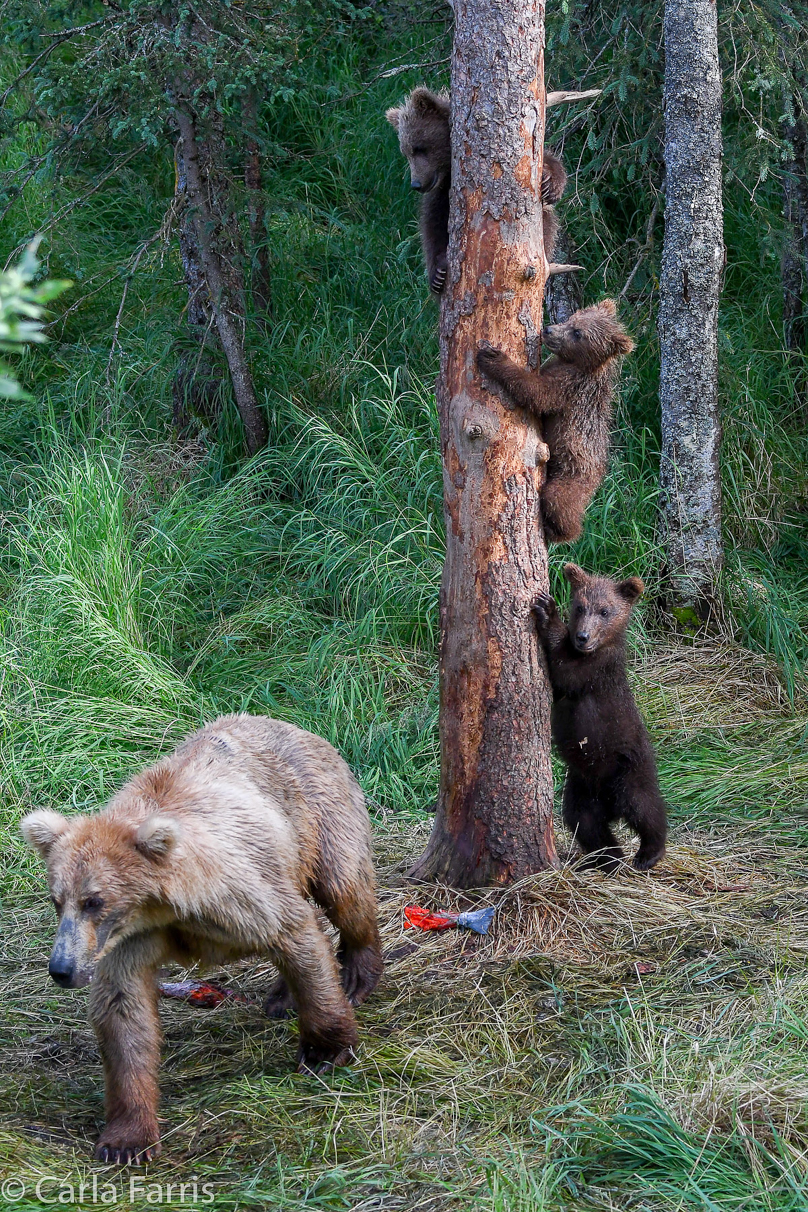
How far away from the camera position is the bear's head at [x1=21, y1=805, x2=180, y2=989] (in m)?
3.13

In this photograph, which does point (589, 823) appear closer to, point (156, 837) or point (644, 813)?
point (644, 813)

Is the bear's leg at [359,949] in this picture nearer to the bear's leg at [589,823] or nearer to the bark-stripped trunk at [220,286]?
the bear's leg at [589,823]

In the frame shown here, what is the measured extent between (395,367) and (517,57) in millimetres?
4146

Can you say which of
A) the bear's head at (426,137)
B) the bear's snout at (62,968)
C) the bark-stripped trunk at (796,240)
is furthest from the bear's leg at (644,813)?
the bark-stripped trunk at (796,240)

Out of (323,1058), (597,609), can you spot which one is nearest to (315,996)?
(323,1058)

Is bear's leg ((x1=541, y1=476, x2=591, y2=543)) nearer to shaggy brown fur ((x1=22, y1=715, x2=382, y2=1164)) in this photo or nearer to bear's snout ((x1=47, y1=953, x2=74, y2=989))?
shaggy brown fur ((x1=22, y1=715, x2=382, y2=1164))

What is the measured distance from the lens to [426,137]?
5.38 metres

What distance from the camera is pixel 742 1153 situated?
2.98 metres

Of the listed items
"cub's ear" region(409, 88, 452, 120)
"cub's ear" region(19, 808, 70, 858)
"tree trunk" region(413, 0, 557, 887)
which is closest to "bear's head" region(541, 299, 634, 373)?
"tree trunk" region(413, 0, 557, 887)

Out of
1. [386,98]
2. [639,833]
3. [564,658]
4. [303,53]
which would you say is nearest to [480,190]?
[564,658]

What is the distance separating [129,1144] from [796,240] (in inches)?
277

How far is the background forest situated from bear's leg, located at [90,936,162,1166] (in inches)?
4.4

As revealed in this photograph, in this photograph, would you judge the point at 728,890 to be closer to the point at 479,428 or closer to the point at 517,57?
the point at 479,428

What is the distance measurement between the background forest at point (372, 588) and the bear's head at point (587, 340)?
2.11m
